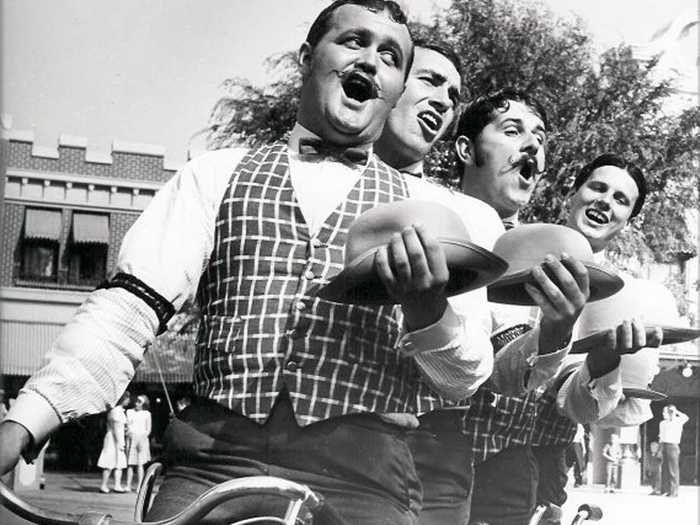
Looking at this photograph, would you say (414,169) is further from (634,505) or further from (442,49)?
(634,505)

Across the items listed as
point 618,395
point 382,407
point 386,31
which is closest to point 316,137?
point 386,31

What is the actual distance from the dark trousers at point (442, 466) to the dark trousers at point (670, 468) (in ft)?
0.78

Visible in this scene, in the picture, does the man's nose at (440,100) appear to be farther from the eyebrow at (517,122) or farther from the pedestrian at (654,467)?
the pedestrian at (654,467)

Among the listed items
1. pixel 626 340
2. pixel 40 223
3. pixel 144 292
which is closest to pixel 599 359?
pixel 626 340

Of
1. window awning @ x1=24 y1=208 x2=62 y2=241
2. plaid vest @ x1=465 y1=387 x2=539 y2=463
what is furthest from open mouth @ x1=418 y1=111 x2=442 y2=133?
window awning @ x1=24 y1=208 x2=62 y2=241

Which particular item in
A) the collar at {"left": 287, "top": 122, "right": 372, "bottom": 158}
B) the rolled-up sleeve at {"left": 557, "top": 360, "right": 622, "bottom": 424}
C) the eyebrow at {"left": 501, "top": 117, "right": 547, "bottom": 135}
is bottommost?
the rolled-up sleeve at {"left": 557, "top": 360, "right": 622, "bottom": 424}

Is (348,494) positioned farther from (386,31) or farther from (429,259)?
(386,31)

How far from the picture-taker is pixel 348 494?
62 centimetres

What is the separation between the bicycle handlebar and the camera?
1.59 feet

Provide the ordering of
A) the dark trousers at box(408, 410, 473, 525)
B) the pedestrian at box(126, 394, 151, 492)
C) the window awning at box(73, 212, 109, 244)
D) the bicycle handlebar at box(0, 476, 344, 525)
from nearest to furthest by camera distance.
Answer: the bicycle handlebar at box(0, 476, 344, 525), the dark trousers at box(408, 410, 473, 525), the pedestrian at box(126, 394, 151, 492), the window awning at box(73, 212, 109, 244)

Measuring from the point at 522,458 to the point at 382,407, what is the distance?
1.43 ft

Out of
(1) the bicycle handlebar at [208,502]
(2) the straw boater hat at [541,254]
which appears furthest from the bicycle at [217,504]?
(2) the straw boater hat at [541,254]

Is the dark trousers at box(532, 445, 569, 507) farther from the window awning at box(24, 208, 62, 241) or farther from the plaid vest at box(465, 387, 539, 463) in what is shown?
the window awning at box(24, 208, 62, 241)

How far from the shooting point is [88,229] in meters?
2.04
